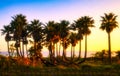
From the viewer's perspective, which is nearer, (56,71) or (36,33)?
(56,71)

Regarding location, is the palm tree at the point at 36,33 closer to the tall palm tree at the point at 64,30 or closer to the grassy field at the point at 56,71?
the tall palm tree at the point at 64,30

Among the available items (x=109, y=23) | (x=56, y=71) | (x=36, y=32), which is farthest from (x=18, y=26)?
(x=56, y=71)

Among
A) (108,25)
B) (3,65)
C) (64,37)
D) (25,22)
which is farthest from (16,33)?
(3,65)

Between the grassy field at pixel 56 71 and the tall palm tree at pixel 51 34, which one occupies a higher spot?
the tall palm tree at pixel 51 34

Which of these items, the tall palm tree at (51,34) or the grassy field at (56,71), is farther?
the tall palm tree at (51,34)

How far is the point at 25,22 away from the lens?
353ft

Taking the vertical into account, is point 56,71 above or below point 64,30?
below

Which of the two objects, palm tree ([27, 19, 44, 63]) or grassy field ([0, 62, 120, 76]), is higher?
palm tree ([27, 19, 44, 63])

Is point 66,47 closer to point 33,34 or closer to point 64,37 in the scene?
point 64,37

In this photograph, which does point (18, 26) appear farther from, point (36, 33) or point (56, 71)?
point (56, 71)

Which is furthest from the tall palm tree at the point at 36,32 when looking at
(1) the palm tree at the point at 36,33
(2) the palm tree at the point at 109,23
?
(2) the palm tree at the point at 109,23

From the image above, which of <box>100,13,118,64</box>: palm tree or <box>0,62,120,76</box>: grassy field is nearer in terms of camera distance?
<box>0,62,120,76</box>: grassy field

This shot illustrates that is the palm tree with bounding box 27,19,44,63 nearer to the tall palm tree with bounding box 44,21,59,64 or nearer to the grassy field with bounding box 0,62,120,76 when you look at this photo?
the tall palm tree with bounding box 44,21,59,64

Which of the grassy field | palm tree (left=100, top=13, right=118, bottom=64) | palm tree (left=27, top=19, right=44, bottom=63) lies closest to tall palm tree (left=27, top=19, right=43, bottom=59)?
palm tree (left=27, top=19, right=44, bottom=63)
